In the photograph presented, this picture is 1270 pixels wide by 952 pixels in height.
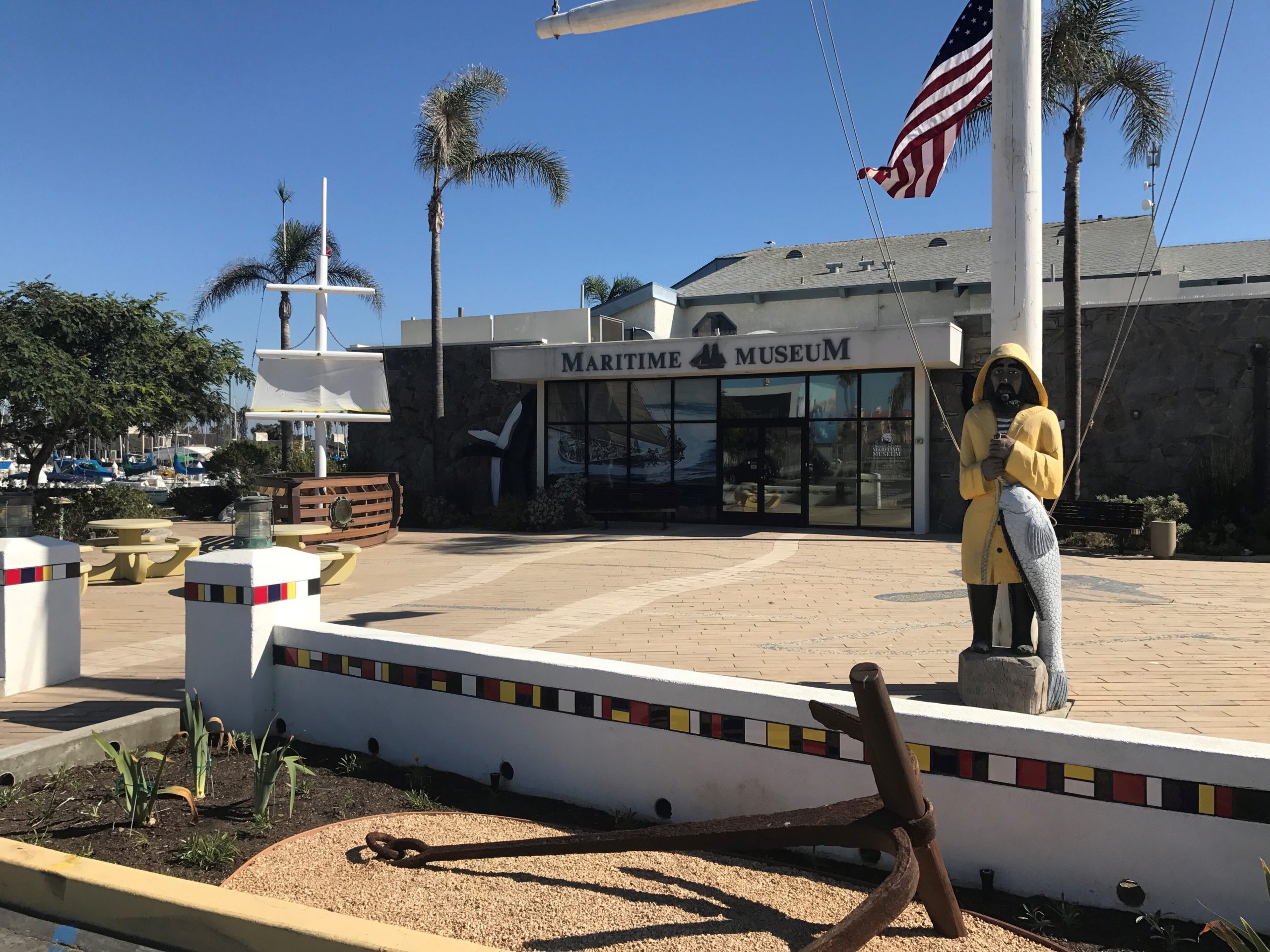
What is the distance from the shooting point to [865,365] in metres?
17.8

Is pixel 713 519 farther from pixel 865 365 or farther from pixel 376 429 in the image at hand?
pixel 376 429

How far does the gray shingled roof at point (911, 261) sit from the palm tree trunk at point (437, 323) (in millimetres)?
10141

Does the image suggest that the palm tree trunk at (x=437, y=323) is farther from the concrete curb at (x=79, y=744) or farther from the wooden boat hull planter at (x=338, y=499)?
the concrete curb at (x=79, y=744)

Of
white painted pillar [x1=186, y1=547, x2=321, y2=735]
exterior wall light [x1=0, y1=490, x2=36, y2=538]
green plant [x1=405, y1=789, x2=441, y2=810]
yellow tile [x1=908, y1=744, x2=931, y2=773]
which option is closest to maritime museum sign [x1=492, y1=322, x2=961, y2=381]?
white painted pillar [x1=186, y1=547, x2=321, y2=735]

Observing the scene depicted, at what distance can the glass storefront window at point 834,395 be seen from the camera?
744 inches

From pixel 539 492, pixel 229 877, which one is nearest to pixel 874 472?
pixel 539 492

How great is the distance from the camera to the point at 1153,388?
17.1 m

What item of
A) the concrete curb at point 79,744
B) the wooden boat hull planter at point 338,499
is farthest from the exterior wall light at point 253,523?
the wooden boat hull planter at point 338,499

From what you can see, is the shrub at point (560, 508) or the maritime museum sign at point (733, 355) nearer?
the maritime museum sign at point (733, 355)

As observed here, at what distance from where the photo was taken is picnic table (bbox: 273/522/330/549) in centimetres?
1233

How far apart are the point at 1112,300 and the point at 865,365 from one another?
9.69m

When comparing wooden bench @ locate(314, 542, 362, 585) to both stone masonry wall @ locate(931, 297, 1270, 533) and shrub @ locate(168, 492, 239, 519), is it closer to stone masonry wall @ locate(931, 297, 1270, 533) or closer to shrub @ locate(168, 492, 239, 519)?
stone masonry wall @ locate(931, 297, 1270, 533)

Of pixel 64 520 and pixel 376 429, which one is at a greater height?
pixel 376 429

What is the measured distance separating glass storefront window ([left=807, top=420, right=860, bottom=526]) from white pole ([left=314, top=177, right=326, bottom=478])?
372 inches
